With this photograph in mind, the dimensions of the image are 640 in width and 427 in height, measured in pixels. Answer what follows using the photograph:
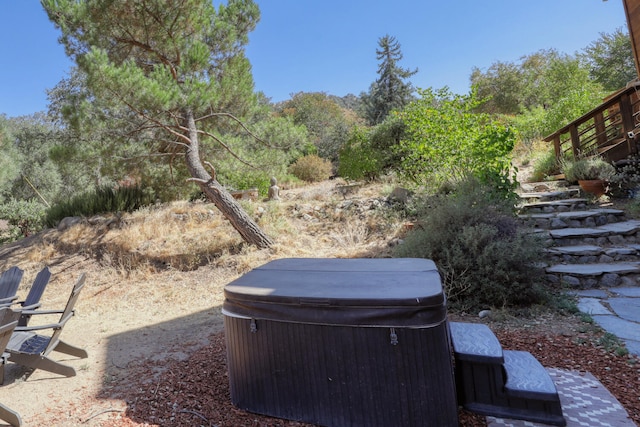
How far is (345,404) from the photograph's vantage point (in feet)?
4.97

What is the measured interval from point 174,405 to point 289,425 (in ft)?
2.25

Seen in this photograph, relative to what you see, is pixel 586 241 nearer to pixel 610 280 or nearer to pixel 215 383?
pixel 610 280

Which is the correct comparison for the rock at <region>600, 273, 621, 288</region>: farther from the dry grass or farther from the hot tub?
the hot tub

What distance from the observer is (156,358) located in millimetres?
2549

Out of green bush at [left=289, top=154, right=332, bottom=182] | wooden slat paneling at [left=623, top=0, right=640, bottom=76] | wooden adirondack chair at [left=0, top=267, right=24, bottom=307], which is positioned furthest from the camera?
green bush at [left=289, top=154, right=332, bottom=182]

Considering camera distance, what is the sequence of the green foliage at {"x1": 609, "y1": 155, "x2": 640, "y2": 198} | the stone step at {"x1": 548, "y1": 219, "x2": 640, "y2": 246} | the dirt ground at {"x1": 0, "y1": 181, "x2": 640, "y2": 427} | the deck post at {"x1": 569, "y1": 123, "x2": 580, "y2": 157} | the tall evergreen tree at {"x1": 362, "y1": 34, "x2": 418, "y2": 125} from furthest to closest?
the tall evergreen tree at {"x1": 362, "y1": 34, "x2": 418, "y2": 125} → the deck post at {"x1": 569, "y1": 123, "x2": 580, "y2": 157} → the green foliage at {"x1": 609, "y1": 155, "x2": 640, "y2": 198} → the stone step at {"x1": 548, "y1": 219, "x2": 640, "y2": 246} → the dirt ground at {"x1": 0, "y1": 181, "x2": 640, "y2": 427}

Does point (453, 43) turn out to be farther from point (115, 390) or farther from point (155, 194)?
point (115, 390)

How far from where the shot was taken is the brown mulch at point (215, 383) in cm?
164

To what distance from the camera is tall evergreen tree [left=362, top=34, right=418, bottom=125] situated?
19047mm

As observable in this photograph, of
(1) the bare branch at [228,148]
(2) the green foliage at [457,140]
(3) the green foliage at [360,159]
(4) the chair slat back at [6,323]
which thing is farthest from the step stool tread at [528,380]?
(3) the green foliage at [360,159]

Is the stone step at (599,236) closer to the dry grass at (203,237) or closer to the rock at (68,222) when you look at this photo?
the dry grass at (203,237)

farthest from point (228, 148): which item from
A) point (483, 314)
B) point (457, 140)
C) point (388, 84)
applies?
point (388, 84)

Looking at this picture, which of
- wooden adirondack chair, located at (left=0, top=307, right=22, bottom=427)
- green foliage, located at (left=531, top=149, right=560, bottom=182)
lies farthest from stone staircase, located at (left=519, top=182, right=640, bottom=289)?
wooden adirondack chair, located at (left=0, top=307, right=22, bottom=427)

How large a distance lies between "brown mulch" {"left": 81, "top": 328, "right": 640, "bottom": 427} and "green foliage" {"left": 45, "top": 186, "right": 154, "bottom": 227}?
667 centimetres
